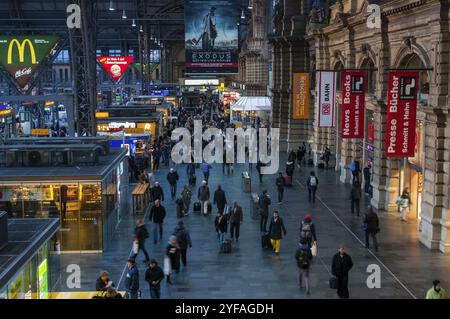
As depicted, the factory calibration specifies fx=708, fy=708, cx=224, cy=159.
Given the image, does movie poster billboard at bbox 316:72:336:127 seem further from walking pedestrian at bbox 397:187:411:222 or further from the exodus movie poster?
the exodus movie poster

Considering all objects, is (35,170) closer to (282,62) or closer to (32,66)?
(32,66)

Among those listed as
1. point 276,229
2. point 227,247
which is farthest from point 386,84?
point 227,247

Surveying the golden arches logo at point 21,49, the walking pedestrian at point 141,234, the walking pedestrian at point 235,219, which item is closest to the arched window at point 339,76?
the golden arches logo at point 21,49

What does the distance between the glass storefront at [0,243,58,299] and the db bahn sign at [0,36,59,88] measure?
1914cm

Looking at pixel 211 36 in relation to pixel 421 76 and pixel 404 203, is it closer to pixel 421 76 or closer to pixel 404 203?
pixel 404 203

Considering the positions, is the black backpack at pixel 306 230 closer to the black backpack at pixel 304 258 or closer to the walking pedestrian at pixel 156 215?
the black backpack at pixel 304 258

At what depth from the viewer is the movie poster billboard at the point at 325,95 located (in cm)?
3262

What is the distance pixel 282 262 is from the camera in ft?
62.3

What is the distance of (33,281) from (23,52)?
21343 millimetres

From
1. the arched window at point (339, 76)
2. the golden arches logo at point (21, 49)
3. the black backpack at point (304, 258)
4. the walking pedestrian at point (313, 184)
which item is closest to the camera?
the black backpack at point (304, 258)

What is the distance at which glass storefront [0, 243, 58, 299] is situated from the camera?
10.8 metres

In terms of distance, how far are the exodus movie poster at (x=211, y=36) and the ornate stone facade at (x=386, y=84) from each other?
33.4 feet

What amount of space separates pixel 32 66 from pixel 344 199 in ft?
49.2

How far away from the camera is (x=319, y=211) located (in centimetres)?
2703
